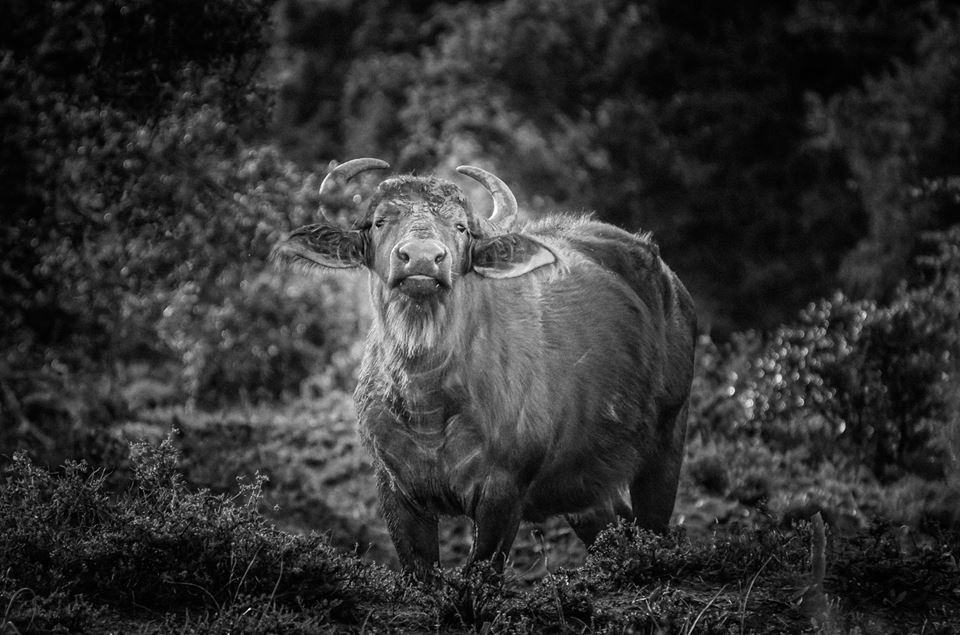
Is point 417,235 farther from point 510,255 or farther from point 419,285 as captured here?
point 510,255

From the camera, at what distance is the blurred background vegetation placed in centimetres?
856

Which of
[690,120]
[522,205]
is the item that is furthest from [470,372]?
[690,120]

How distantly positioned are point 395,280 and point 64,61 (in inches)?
195

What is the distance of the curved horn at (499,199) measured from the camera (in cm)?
588

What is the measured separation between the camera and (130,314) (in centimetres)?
1038

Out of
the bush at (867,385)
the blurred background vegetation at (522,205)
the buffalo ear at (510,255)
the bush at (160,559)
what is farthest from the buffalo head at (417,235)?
the bush at (867,385)

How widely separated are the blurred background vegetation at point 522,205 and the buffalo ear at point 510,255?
2.58m

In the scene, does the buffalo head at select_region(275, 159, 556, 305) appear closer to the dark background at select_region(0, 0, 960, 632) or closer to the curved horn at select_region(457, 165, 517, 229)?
the curved horn at select_region(457, 165, 517, 229)

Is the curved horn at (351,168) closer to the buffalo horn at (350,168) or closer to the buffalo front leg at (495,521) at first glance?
the buffalo horn at (350,168)

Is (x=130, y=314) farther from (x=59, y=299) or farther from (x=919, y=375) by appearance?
(x=919, y=375)

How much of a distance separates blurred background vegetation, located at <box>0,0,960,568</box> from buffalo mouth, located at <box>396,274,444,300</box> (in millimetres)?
2644

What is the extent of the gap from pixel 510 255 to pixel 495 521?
1.30 metres

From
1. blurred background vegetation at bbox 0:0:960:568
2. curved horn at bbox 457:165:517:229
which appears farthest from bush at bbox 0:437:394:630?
curved horn at bbox 457:165:517:229

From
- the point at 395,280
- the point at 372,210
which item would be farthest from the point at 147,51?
the point at 395,280
